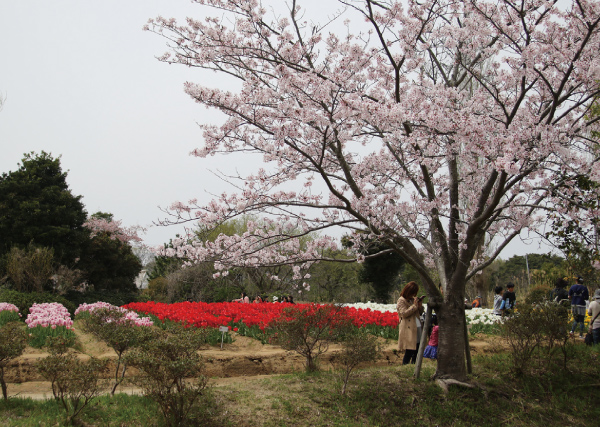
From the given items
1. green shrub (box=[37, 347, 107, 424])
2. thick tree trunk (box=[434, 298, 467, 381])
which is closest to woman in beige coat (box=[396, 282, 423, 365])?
thick tree trunk (box=[434, 298, 467, 381])

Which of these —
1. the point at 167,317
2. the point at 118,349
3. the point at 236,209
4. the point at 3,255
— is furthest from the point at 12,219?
the point at 236,209

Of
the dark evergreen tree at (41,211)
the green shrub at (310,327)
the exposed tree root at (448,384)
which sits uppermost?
the dark evergreen tree at (41,211)

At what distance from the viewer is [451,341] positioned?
566 centimetres

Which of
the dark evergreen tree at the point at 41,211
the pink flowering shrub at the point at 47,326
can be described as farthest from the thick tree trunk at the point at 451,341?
the dark evergreen tree at the point at 41,211

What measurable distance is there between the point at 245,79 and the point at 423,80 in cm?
277

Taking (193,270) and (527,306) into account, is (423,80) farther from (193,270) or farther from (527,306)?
(193,270)

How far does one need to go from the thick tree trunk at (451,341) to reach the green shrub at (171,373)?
321 cm

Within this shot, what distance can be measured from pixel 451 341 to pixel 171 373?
3614 millimetres

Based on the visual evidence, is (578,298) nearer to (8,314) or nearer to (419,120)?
(419,120)

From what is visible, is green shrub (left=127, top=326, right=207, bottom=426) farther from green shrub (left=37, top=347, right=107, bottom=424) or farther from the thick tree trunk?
the thick tree trunk

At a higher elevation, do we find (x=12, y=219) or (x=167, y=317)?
(x=12, y=219)

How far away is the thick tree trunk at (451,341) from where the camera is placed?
562 centimetres

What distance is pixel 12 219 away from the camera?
1507cm

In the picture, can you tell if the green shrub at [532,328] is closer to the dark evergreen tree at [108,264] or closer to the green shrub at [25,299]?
the green shrub at [25,299]
